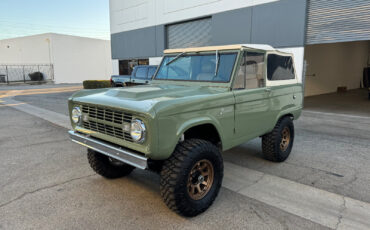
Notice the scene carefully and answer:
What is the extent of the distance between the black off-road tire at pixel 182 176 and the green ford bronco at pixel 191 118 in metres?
0.01

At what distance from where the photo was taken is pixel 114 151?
2873mm

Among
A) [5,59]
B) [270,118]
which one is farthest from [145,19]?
[5,59]

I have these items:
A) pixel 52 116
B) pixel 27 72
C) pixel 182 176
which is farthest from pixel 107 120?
pixel 27 72

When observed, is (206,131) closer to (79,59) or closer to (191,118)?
(191,118)

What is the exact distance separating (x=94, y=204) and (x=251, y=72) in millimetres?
2753

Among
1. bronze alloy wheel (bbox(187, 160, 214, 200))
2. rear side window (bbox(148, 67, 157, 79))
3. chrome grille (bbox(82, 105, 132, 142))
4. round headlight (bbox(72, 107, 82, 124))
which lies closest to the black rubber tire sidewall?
bronze alloy wheel (bbox(187, 160, 214, 200))

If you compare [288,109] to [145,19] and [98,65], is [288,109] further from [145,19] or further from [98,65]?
[98,65]

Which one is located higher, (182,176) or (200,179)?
(182,176)

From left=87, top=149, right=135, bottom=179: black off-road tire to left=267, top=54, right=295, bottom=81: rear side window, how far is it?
8.92 ft

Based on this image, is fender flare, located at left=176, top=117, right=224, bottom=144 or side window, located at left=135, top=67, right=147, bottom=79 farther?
side window, located at left=135, top=67, right=147, bottom=79

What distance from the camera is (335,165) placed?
4.55 metres

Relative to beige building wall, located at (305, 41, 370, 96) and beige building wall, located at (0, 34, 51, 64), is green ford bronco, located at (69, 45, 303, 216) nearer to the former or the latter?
beige building wall, located at (305, 41, 370, 96)

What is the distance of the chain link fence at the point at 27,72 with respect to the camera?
30328mm

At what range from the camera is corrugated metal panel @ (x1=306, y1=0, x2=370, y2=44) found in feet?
27.3
